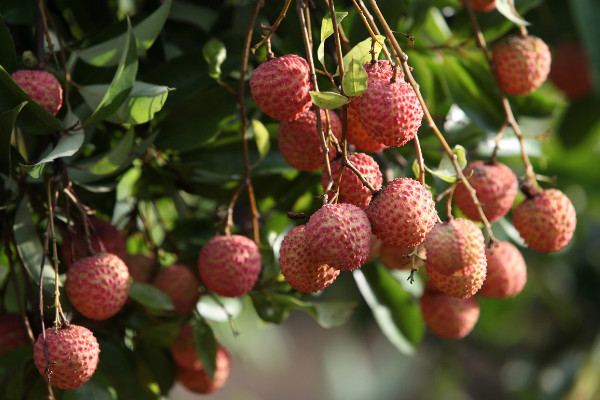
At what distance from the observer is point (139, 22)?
81cm

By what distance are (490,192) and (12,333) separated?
1.66 ft

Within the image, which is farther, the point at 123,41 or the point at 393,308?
the point at 393,308

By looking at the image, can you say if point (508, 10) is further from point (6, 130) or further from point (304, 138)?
point (6, 130)

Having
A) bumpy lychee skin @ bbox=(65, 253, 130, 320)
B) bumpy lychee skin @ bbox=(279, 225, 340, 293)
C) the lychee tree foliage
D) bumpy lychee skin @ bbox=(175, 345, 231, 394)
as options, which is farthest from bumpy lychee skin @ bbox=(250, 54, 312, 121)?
bumpy lychee skin @ bbox=(175, 345, 231, 394)

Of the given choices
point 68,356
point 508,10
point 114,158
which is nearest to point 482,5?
point 508,10

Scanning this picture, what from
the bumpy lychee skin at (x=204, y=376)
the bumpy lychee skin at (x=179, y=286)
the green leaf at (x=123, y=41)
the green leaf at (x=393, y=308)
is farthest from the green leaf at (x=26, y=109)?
the green leaf at (x=393, y=308)

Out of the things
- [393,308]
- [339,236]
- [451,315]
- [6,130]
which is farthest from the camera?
[393,308]

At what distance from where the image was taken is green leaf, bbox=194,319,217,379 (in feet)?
2.70

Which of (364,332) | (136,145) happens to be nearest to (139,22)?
(136,145)

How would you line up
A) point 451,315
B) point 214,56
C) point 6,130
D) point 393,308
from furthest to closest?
1. point 393,308
2. point 451,315
3. point 214,56
4. point 6,130

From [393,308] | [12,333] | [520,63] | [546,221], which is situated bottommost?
[393,308]

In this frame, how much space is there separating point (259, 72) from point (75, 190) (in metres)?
0.27

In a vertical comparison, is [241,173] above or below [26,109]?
below

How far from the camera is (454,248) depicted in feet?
2.06
